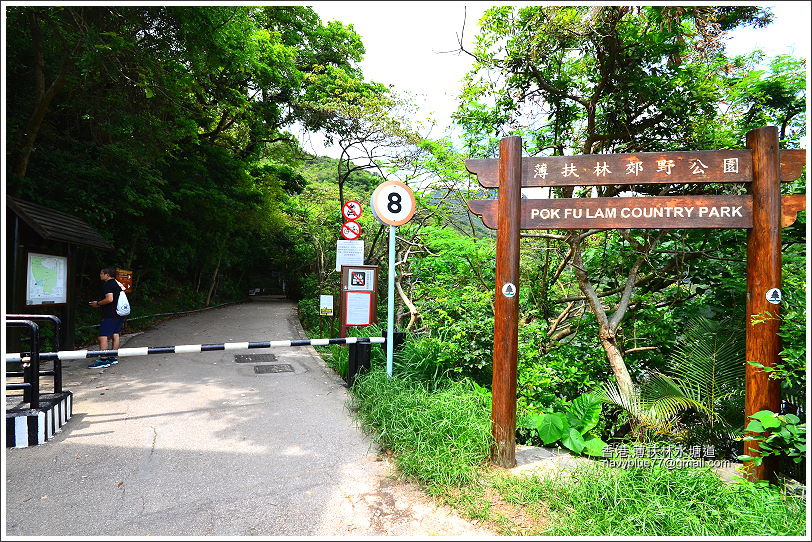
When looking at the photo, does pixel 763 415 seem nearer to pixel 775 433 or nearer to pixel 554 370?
pixel 775 433

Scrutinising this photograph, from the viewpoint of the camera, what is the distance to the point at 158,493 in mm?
3195

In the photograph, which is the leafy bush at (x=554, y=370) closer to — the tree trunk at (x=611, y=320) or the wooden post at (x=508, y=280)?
the tree trunk at (x=611, y=320)

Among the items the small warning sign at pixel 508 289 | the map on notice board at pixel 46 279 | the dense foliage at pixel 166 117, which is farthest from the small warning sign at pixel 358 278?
the map on notice board at pixel 46 279

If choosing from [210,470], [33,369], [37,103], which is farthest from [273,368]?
[37,103]

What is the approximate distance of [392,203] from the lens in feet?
17.5

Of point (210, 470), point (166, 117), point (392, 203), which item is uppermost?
point (166, 117)

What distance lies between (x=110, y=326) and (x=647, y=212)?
7.86 m

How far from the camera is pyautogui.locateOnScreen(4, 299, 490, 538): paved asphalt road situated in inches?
112

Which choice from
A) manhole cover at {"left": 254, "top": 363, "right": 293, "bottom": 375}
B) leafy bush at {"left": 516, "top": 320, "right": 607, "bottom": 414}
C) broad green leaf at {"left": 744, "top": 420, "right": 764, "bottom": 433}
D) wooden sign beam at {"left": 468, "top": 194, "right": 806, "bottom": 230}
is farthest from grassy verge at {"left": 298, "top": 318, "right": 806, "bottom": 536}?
manhole cover at {"left": 254, "top": 363, "right": 293, "bottom": 375}

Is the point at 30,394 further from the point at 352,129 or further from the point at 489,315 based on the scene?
the point at 352,129

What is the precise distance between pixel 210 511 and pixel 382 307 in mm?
8134

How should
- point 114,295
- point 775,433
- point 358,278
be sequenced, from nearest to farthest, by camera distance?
point 775,433, point 358,278, point 114,295

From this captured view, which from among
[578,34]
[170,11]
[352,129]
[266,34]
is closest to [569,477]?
[578,34]

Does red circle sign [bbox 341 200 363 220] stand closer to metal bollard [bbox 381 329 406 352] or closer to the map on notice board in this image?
metal bollard [bbox 381 329 406 352]
